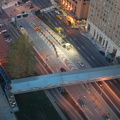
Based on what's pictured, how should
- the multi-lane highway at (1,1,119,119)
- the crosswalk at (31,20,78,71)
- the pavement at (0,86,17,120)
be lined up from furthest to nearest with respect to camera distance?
the multi-lane highway at (1,1,119,119) → the crosswalk at (31,20,78,71) → the pavement at (0,86,17,120)

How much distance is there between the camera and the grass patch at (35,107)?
79688 mm

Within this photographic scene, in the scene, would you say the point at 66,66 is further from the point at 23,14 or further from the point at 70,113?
the point at 23,14

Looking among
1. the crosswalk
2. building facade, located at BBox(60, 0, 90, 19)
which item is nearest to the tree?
the crosswalk

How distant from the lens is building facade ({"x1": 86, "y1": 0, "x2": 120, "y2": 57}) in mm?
104812

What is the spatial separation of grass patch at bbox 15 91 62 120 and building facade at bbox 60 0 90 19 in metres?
65.8

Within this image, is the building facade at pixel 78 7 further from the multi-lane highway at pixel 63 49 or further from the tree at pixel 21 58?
the tree at pixel 21 58

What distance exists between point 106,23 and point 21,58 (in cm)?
4649

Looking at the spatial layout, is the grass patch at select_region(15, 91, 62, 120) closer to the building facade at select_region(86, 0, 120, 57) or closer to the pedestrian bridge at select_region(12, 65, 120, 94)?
the pedestrian bridge at select_region(12, 65, 120, 94)

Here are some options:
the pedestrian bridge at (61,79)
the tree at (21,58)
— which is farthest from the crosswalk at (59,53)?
the tree at (21,58)

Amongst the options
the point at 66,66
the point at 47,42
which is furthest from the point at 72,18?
the point at 66,66

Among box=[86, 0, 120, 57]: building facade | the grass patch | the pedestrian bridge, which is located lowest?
the grass patch

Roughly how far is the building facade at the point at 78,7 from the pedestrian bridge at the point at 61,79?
52098 millimetres

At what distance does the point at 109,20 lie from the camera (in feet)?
357

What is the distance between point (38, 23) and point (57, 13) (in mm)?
17068
